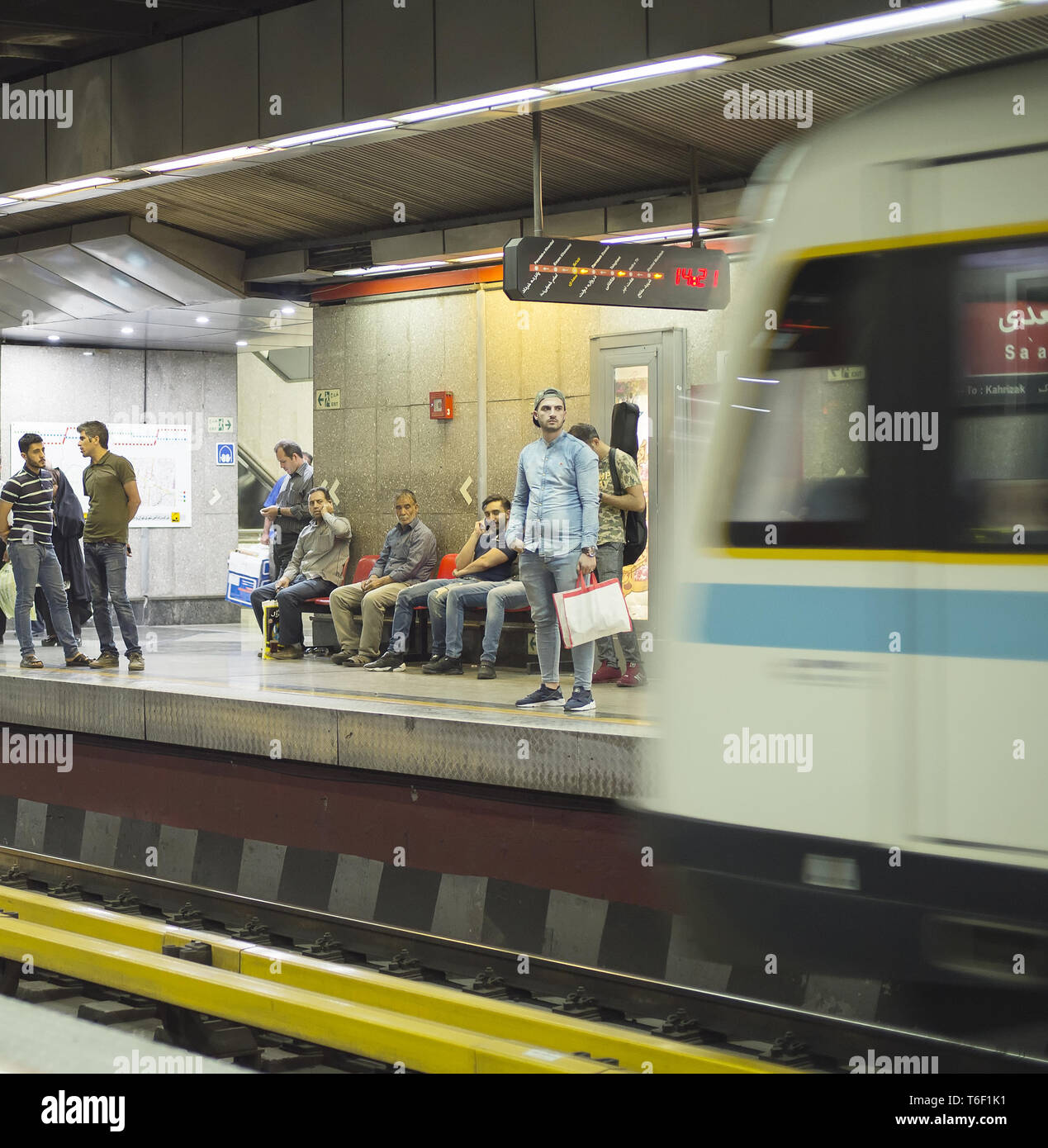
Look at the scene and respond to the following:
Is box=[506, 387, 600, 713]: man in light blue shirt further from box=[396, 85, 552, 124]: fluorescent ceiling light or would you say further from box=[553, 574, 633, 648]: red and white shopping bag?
box=[396, 85, 552, 124]: fluorescent ceiling light

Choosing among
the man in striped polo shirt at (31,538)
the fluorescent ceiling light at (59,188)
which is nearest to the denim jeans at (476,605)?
the man in striped polo shirt at (31,538)

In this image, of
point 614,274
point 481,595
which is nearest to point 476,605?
point 481,595

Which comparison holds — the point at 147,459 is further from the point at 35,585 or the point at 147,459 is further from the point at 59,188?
the point at 59,188

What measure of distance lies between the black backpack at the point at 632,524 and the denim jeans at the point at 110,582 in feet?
12.3

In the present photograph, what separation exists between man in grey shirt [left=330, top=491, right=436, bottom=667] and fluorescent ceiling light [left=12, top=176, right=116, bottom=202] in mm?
3263

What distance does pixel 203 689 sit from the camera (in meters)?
9.05

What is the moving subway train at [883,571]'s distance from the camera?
3.98 meters

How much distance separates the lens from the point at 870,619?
4.26 m

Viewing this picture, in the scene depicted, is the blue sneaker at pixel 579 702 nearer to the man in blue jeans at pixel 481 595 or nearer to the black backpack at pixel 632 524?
the black backpack at pixel 632 524

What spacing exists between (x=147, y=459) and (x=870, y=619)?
13985 millimetres

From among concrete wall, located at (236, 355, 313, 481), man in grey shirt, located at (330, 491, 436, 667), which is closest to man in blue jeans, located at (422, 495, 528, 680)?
man in grey shirt, located at (330, 491, 436, 667)

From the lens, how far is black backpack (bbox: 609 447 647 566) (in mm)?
9141
